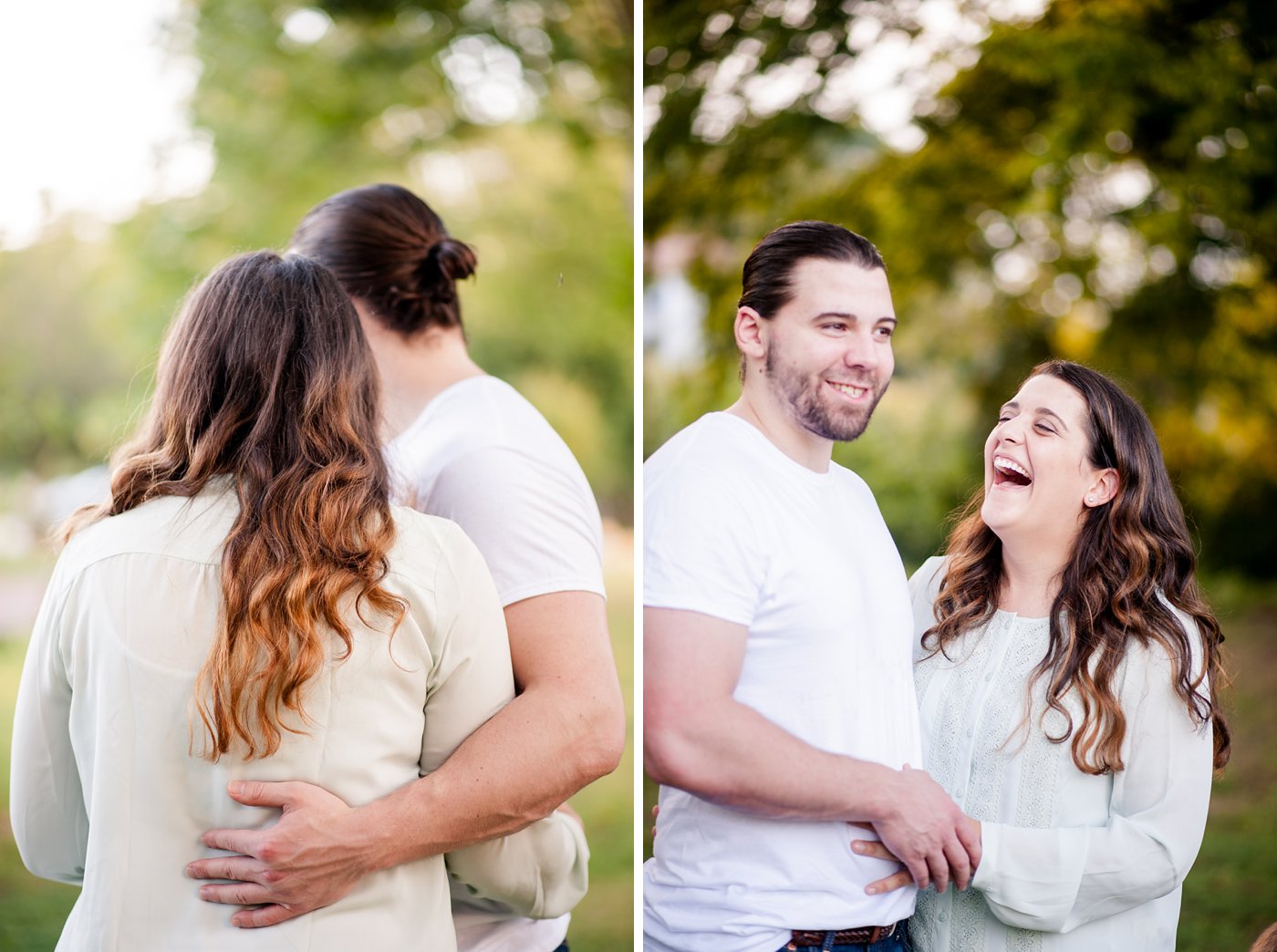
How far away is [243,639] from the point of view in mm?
1504

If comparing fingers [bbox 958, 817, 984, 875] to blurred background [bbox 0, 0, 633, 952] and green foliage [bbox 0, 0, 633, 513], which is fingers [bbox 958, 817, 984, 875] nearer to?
blurred background [bbox 0, 0, 633, 952]

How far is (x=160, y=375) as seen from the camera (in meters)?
1.70

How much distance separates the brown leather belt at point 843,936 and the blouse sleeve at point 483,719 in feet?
1.19

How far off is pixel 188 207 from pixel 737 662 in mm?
5617

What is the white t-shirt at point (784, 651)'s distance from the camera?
6.06ft

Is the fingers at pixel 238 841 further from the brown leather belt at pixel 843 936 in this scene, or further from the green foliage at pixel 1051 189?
the green foliage at pixel 1051 189

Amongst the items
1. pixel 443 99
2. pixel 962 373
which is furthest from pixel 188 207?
pixel 962 373

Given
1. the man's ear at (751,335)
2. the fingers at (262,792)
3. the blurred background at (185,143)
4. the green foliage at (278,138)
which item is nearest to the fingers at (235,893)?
the fingers at (262,792)

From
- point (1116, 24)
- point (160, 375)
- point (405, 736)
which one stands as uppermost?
point (1116, 24)

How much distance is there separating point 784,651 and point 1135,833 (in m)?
0.60

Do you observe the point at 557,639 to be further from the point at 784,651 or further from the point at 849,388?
the point at 849,388

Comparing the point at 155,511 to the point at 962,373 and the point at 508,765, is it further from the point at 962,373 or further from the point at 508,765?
the point at 962,373

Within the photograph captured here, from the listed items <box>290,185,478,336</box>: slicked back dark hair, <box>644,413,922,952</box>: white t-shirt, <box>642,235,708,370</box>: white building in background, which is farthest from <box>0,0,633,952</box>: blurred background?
<box>644,413,922,952</box>: white t-shirt

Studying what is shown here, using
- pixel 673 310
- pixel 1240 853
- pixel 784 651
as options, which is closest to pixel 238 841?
pixel 784 651
